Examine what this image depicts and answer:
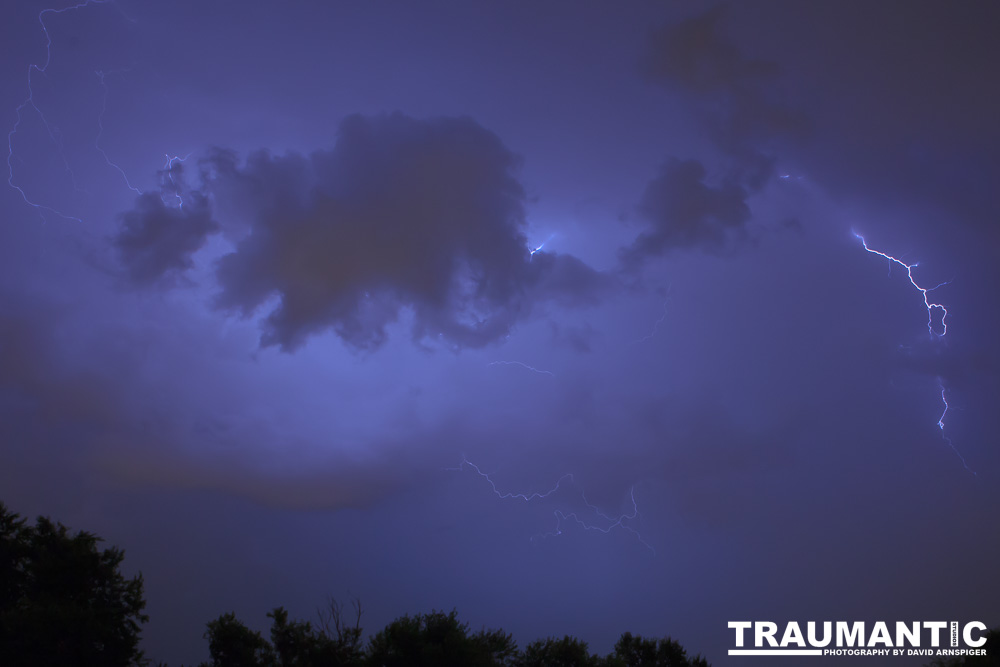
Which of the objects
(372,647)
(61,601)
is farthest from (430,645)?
(61,601)

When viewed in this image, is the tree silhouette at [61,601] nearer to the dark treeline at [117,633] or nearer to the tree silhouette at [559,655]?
the dark treeline at [117,633]

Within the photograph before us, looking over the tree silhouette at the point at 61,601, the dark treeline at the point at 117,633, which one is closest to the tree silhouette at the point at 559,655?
the dark treeline at the point at 117,633

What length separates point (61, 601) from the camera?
16.2 meters

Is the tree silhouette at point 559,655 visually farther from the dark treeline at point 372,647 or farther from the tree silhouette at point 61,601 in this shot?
the tree silhouette at point 61,601

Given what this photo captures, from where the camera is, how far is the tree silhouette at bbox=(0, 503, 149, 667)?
14.8 m

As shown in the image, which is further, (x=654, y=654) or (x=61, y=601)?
(x=654, y=654)

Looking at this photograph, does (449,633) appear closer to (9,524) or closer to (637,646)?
(637,646)

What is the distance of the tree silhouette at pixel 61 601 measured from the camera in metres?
14.8

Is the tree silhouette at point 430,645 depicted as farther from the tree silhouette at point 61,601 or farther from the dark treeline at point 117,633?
the tree silhouette at point 61,601

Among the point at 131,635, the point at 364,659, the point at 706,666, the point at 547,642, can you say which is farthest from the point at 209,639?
the point at 706,666

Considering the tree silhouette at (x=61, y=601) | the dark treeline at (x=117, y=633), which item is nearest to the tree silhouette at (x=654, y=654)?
the dark treeline at (x=117, y=633)

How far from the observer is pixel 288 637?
730 inches

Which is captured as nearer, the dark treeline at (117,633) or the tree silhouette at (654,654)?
the dark treeline at (117,633)

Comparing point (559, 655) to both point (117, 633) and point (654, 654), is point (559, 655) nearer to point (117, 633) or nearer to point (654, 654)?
point (654, 654)
